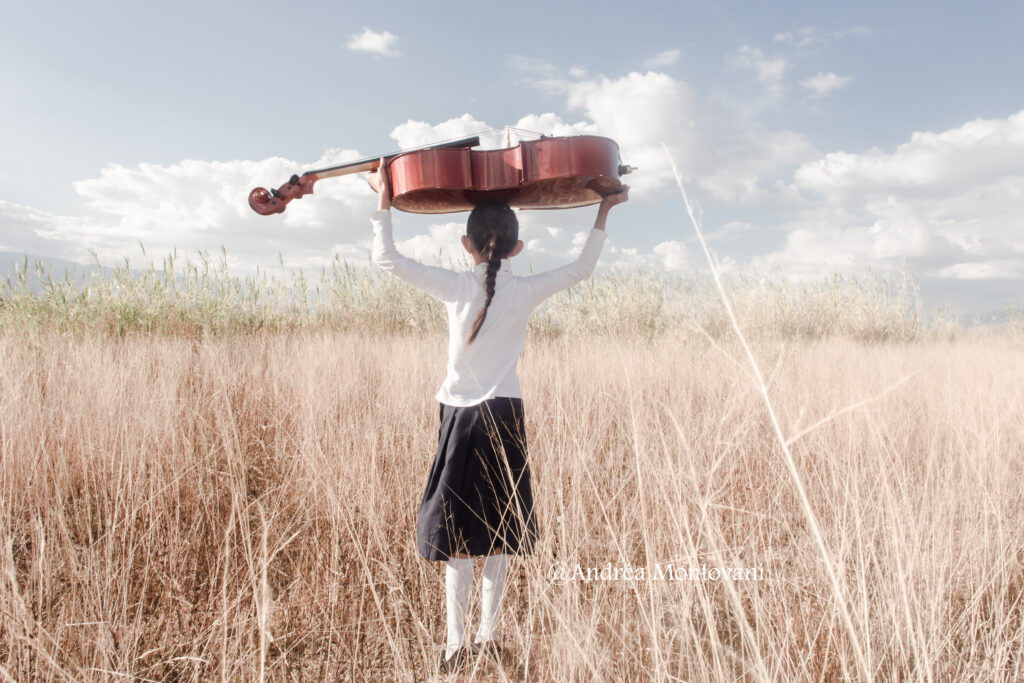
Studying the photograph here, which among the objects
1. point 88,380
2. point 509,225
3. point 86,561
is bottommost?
point 86,561

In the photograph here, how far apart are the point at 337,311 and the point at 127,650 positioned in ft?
21.6

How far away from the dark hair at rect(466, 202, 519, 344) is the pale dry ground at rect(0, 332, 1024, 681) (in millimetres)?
569

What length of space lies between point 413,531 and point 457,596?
593mm

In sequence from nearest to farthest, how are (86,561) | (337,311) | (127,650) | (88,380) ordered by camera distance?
(127,650) < (86,561) < (88,380) < (337,311)

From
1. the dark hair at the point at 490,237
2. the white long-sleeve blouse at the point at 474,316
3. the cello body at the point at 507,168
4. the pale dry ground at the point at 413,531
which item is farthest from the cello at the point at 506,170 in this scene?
the pale dry ground at the point at 413,531

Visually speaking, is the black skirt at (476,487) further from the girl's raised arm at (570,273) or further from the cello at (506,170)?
the cello at (506,170)

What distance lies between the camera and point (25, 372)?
351 cm

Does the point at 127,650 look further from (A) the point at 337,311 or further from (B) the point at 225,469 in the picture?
(A) the point at 337,311

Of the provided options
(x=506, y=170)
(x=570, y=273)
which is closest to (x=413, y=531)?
(x=570, y=273)

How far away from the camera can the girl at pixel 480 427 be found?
1.70 metres

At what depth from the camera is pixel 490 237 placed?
5.83 feet

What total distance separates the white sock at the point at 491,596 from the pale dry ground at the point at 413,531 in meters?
0.09

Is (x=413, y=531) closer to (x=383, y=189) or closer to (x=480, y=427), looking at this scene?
(x=480, y=427)

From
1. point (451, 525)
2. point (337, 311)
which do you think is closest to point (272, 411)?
point (451, 525)
